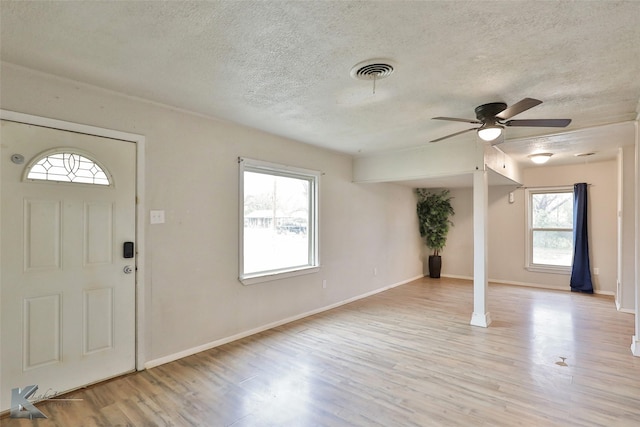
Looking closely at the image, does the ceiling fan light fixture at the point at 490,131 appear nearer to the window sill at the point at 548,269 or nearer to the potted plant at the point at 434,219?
the potted plant at the point at 434,219

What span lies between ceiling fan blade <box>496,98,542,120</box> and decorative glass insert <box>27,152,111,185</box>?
328 cm

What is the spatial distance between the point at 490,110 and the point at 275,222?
265 cm

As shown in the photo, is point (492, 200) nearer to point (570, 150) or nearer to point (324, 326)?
point (570, 150)

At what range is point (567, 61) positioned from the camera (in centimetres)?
209

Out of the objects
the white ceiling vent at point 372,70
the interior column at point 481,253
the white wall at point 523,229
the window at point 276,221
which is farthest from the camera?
the white wall at point 523,229

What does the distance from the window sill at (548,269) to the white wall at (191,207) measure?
177 inches

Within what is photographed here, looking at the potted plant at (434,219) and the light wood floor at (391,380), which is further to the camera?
the potted plant at (434,219)

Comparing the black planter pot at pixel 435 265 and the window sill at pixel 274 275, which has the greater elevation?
the window sill at pixel 274 275

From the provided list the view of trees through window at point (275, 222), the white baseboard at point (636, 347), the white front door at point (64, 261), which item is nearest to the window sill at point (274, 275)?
the view of trees through window at point (275, 222)

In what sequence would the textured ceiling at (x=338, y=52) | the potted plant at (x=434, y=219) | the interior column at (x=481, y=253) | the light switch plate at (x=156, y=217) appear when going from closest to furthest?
the textured ceiling at (x=338, y=52), the light switch plate at (x=156, y=217), the interior column at (x=481, y=253), the potted plant at (x=434, y=219)

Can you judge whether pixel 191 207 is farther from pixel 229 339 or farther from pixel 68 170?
pixel 229 339

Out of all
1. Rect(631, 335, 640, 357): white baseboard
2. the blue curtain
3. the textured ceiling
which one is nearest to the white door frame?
the textured ceiling

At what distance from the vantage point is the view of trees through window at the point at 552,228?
613cm

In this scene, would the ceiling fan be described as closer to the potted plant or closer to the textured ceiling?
the textured ceiling
